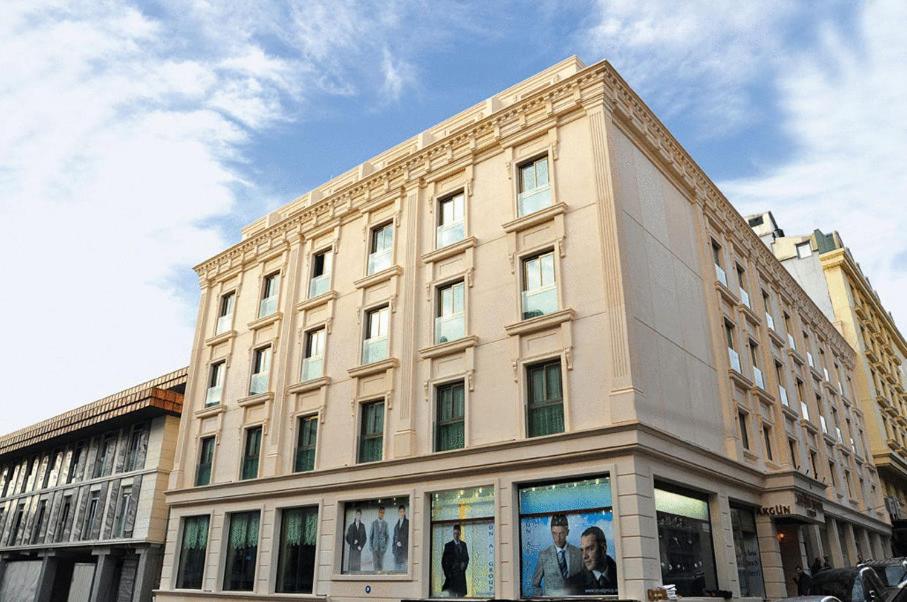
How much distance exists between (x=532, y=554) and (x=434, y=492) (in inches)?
140

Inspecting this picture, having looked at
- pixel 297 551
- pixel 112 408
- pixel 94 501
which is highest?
pixel 112 408

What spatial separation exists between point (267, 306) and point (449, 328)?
413 inches

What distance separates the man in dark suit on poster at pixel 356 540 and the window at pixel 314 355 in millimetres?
5407

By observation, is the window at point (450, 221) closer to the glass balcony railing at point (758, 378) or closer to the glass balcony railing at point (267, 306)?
the glass balcony railing at point (267, 306)

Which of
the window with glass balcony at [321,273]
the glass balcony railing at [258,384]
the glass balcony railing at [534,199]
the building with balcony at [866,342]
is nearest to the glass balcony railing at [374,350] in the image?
the window with glass balcony at [321,273]

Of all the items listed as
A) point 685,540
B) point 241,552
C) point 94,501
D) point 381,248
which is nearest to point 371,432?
point 381,248

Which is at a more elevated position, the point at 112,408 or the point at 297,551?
the point at 112,408

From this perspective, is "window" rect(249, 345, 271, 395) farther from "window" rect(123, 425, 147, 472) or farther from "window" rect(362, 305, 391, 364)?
"window" rect(123, 425, 147, 472)

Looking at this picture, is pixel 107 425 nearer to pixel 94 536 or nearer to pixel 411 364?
pixel 94 536

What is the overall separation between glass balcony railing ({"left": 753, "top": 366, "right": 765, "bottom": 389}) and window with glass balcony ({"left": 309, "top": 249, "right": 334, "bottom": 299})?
1581 cm

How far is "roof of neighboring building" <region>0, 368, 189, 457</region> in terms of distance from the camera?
31080 mm

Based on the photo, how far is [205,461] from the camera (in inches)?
1049

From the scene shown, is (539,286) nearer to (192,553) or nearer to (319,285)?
(319,285)

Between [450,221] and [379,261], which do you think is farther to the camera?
[379,261]
